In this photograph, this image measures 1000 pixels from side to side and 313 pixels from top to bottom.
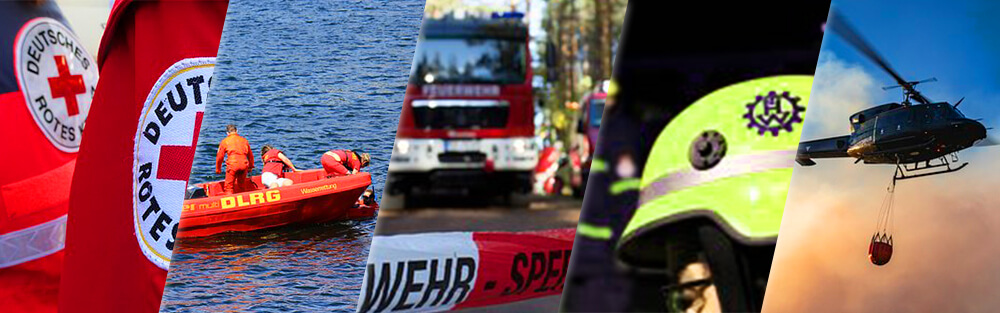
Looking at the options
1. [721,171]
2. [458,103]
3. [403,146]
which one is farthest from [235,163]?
[721,171]

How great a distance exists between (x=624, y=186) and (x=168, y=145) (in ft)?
4.27

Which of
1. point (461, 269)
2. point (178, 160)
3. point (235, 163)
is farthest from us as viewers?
point (461, 269)

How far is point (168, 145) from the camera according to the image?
1.92 m

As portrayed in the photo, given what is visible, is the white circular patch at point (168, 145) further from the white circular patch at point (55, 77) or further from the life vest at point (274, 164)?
the white circular patch at point (55, 77)

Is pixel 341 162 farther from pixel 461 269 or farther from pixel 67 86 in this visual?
pixel 67 86

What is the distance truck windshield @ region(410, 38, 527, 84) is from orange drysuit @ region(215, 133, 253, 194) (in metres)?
0.70

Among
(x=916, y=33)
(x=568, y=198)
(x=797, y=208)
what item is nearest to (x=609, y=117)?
(x=568, y=198)

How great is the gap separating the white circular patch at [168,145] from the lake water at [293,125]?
0.18 m

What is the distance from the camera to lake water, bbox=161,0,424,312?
1.71 metres

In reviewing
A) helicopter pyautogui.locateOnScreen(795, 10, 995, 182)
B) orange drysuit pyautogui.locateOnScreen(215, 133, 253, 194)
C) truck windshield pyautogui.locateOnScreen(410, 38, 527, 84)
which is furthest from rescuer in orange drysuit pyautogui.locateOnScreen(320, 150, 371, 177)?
helicopter pyautogui.locateOnScreen(795, 10, 995, 182)

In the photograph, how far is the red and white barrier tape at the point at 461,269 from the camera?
2.16 metres

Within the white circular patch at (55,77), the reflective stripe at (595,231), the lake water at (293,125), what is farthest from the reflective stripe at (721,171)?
the white circular patch at (55,77)

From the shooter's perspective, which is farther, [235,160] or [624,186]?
[624,186]

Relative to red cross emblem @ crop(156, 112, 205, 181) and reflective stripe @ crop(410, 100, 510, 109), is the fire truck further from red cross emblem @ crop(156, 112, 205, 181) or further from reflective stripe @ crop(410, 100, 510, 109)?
red cross emblem @ crop(156, 112, 205, 181)
